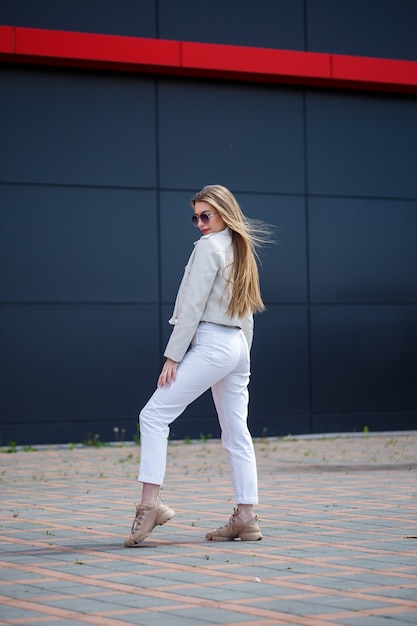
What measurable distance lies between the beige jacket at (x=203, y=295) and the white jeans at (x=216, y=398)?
0.07m

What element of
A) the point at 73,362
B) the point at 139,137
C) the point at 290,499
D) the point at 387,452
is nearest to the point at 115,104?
the point at 139,137

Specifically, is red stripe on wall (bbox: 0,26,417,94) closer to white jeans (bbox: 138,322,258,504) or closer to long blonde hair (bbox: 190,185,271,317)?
long blonde hair (bbox: 190,185,271,317)

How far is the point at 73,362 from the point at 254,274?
728 centimetres

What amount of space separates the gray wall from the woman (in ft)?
23.4

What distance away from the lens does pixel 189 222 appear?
14.4 meters

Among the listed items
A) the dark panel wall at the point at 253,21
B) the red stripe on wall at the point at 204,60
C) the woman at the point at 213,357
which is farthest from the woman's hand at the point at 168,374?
the dark panel wall at the point at 253,21

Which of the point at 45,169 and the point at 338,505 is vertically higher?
the point at 45,169

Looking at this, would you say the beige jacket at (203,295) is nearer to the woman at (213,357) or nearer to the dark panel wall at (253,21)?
the woman at (213,357)

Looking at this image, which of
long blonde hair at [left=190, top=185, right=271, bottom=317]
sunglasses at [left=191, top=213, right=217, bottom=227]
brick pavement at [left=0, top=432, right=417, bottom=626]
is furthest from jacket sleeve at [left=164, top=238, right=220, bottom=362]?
brick pavement at [left=0, top=432, right=417, bottom=626]

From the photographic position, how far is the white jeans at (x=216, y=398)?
251 inches

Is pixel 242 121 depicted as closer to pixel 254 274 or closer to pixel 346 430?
pixel 346 430

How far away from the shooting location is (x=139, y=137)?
1425 cm

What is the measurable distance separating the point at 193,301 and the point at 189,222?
8015 millimetres

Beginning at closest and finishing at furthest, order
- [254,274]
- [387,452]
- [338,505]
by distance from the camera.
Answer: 1. [254,274]
2. [338,505]
3. [387,452]
